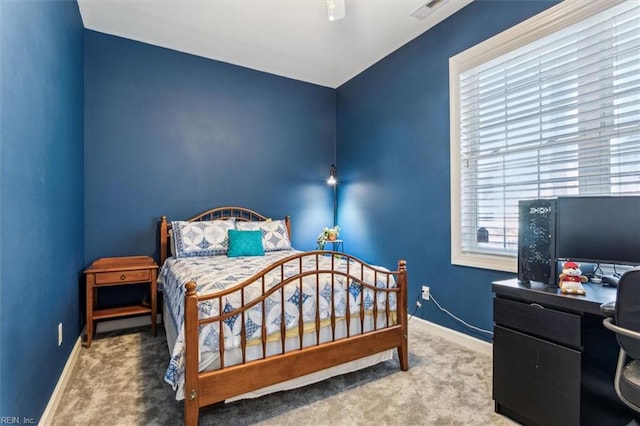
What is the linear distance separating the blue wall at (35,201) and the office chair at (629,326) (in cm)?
227

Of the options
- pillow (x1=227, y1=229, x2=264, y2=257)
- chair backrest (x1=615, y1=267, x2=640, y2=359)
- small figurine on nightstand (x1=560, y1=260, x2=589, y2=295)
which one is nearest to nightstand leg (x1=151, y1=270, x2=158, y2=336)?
pillow (x1=227, y1=229, x2=264, y2=257)

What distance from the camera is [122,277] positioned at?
2844mm

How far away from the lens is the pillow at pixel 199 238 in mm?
3109

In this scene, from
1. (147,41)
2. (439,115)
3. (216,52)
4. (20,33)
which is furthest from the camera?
(216,52)

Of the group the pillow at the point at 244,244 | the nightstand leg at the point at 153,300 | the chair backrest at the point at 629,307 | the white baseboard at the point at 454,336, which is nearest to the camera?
the chair backrest at the point at 629,307

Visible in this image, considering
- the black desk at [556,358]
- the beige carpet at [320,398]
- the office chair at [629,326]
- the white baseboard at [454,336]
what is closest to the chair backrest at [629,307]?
the office chair at [629,326]

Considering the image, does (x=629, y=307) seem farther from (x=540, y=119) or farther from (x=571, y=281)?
(x=540, y=119)

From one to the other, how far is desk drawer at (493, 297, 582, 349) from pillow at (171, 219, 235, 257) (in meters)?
2.52

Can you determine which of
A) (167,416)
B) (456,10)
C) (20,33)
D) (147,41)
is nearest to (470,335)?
(167,416)

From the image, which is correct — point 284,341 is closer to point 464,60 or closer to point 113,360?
point 113,360

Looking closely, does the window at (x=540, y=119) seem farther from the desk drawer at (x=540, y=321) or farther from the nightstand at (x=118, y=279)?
the nightstand at (x=118, y=279)

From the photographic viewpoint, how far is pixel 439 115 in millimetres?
2990

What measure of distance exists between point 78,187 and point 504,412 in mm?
3613

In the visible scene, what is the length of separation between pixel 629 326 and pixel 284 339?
152 centimetres
